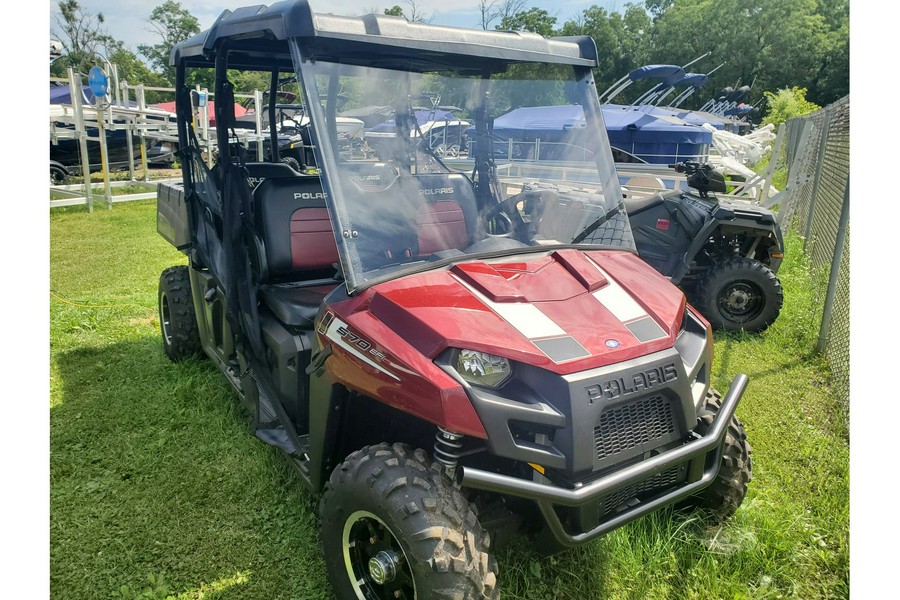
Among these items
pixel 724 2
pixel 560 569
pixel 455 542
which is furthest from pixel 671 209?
pixel 724 2

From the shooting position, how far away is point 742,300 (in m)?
5.49

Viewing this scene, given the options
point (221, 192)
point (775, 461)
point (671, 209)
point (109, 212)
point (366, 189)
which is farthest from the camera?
point (109, 212)

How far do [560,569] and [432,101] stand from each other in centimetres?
209

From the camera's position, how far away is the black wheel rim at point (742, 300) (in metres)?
5.48

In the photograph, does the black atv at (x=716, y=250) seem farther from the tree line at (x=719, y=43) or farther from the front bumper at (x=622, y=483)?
the tree line at (x=719, y=43)

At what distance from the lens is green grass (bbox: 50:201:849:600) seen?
2605mm

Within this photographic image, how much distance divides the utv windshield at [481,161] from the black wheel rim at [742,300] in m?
2.97

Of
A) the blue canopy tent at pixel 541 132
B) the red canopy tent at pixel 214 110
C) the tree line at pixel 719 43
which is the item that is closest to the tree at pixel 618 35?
the tree line at pixel 719 43

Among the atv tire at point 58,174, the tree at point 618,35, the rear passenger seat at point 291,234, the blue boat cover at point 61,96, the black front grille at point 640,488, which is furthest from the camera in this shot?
the tree at point 618,35

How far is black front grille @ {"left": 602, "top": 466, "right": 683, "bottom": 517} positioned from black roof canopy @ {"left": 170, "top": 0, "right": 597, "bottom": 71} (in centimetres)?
174

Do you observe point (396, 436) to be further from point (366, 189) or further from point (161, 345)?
point (161, 345)

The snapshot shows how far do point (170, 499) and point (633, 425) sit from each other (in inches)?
91.1

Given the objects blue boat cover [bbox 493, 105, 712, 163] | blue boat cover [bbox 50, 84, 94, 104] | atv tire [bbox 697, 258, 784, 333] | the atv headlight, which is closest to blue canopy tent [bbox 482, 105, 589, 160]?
the atv headlight

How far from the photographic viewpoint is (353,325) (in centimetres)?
227
